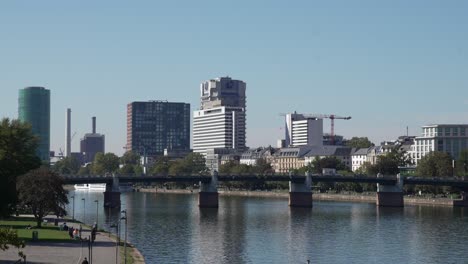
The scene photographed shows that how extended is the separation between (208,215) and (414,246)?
5256 cm

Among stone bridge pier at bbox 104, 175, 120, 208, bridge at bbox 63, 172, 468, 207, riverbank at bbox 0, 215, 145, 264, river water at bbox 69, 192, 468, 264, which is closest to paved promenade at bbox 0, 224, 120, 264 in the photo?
riverbank at bbox 0, 215, 145, 264

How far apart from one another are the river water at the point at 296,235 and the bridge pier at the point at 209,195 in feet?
33.8

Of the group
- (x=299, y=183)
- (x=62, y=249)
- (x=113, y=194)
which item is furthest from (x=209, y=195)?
(x=62, y=249)

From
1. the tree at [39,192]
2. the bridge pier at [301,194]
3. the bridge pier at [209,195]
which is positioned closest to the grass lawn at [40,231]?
the tree at [39,192]

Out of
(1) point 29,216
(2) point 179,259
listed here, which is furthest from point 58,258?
(1) point 29,216

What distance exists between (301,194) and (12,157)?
3036 inches

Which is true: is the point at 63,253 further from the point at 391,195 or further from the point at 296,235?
the point at 391,195

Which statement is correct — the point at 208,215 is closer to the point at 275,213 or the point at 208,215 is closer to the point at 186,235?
the point at 275,213

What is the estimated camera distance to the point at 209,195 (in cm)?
16650

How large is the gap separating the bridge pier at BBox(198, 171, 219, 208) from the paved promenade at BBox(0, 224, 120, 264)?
85.4 m

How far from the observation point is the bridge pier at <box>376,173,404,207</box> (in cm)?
17012

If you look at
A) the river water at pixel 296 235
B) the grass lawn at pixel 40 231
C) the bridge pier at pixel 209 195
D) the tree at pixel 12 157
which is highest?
the tree at pixel 12 157

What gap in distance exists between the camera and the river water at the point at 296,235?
81.0 m

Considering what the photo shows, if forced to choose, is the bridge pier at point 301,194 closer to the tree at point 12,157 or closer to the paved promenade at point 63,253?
the tree at point 12,157
